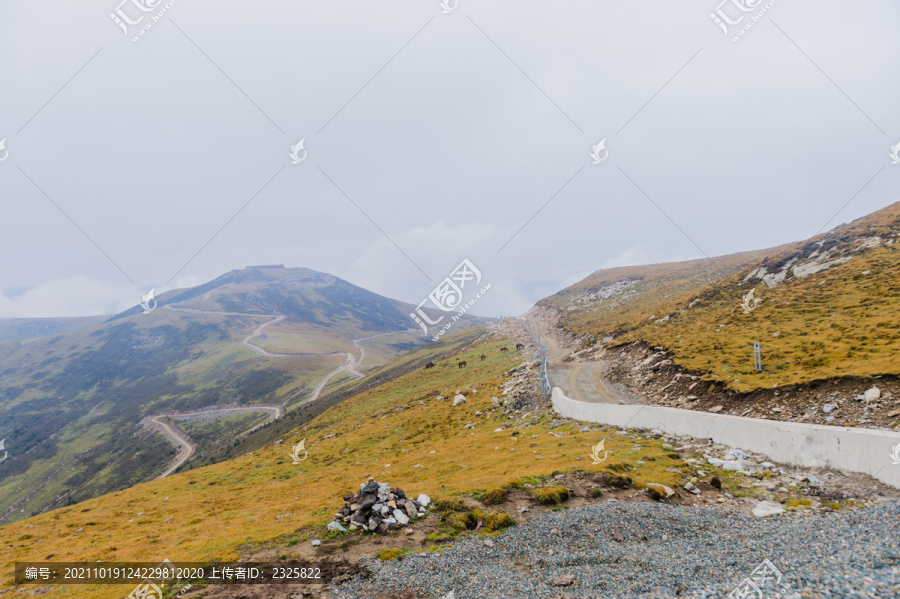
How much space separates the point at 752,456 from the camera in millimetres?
18906

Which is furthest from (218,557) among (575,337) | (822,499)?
(575,337)

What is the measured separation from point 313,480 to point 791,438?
34229 mm

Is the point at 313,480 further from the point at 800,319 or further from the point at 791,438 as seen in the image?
the point at 800,319

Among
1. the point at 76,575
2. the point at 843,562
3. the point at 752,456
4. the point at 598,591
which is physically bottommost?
the point at 752,456

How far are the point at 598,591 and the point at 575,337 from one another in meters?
71.4

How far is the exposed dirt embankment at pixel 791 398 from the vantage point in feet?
58.3

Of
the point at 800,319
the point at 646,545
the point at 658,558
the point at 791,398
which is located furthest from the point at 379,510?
the point at 800,319

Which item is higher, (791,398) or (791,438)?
(791,438)

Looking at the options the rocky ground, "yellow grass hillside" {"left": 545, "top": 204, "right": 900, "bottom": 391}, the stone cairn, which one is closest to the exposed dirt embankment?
"yellow grass hillside" {"left": 545, "top": 204, "right": 900, "bottom": 391}

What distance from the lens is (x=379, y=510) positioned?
15812 mm

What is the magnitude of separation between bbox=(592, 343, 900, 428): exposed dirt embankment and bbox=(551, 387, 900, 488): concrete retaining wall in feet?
9.24

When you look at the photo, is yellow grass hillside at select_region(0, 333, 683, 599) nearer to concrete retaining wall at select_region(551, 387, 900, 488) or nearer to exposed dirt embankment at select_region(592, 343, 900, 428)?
concrete retaining wall at select_region(551, 387, 900, 488)

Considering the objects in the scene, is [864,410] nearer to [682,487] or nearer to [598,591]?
[682,487]

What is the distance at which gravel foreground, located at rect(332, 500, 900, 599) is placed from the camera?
353 inches
